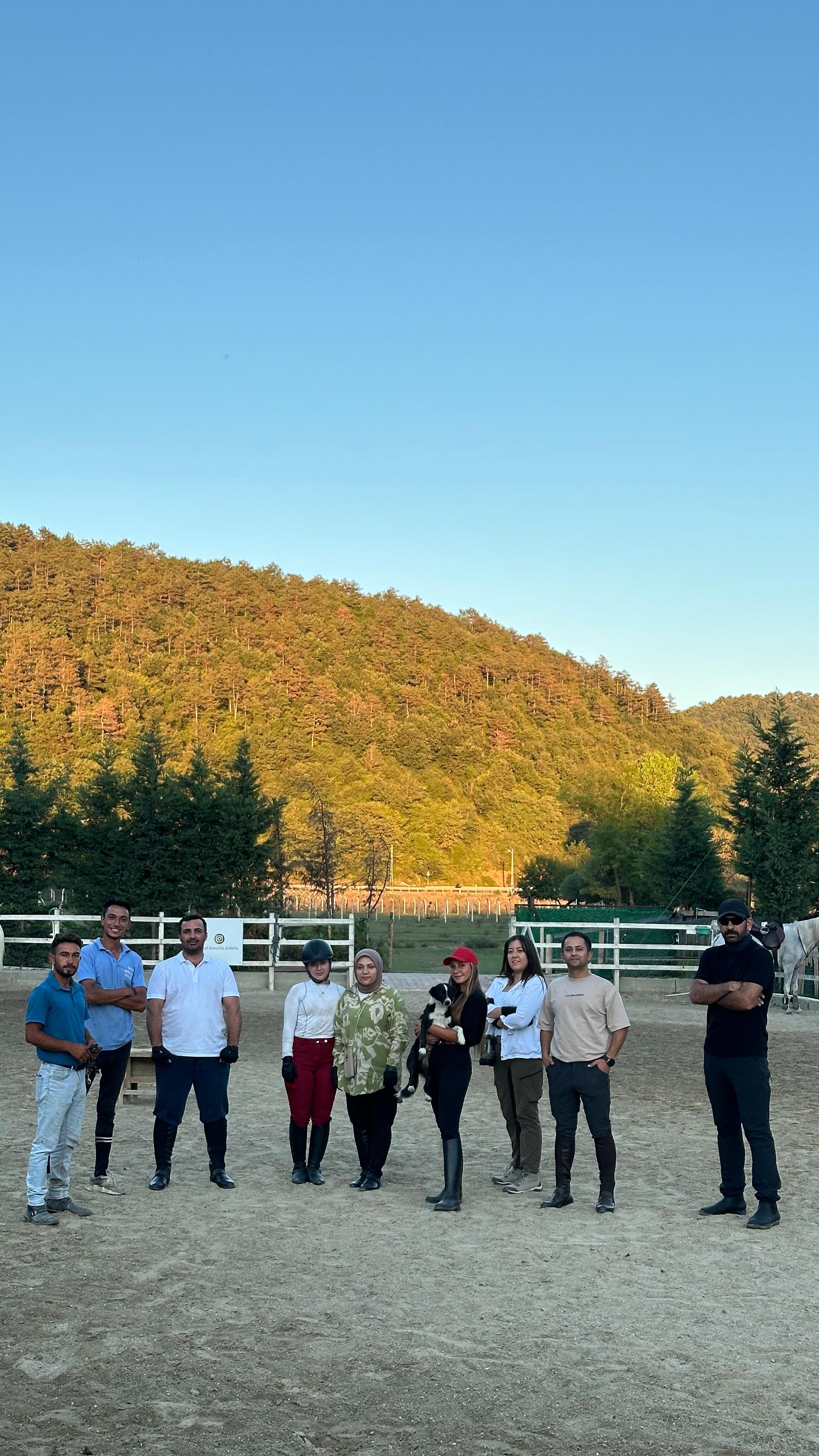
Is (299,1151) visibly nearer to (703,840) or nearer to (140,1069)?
(140,1069)

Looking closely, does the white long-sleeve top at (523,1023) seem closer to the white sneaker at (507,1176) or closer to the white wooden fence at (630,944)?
the white sneaker at (507,1176)

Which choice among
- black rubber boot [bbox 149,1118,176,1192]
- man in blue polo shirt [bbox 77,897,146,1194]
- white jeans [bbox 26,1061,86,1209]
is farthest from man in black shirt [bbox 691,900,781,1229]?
white jeans [bbox 26,1061,86,1209]

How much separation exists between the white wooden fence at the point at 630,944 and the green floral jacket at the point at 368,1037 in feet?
40.7

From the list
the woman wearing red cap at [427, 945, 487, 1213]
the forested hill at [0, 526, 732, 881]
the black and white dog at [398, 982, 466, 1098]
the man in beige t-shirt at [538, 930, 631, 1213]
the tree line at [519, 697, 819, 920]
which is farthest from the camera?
the forested hill at [0, 526, 732, 881]

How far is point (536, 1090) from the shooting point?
8578 mm

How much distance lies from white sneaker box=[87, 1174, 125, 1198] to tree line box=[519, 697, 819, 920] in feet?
98.4

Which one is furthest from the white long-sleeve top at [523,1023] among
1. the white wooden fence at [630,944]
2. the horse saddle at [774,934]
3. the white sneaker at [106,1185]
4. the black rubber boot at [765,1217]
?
the horse saddle at [774,934]

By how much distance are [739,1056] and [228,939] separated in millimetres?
17562

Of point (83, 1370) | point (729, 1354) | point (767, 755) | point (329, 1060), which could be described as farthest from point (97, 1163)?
point (767, 755)

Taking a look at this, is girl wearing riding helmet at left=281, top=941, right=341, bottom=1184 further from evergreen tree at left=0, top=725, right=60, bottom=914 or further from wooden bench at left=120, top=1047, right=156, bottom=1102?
evergreen tree at left=0, top=725, right=60, bottom=914

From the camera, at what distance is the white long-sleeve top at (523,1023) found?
8484 mm

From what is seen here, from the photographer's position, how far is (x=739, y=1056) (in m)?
7.55

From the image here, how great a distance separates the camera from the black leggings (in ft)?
25.8

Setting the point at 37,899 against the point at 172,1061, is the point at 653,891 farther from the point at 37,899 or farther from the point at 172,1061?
the point at 172,1061
